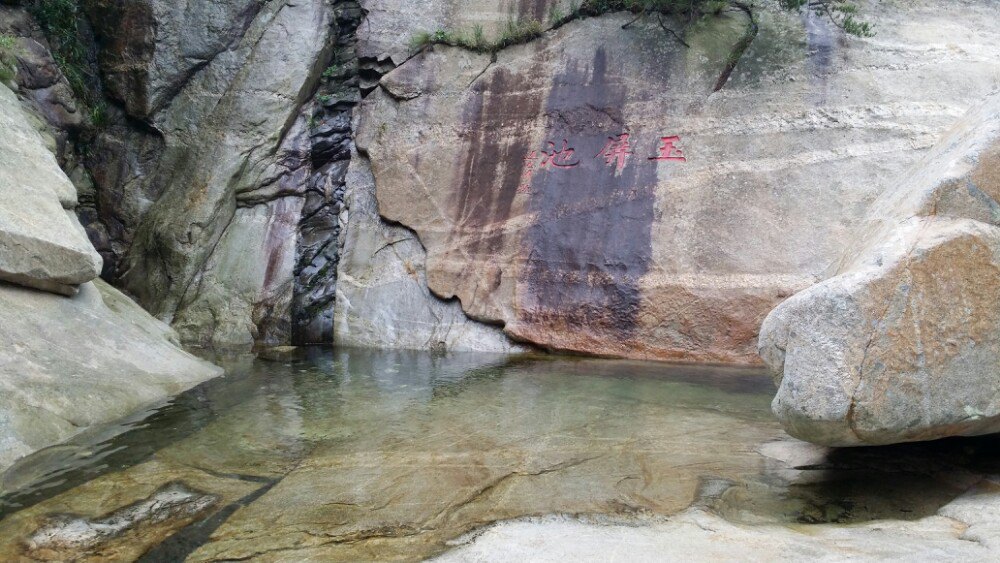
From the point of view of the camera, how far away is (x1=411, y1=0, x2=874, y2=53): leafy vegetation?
315 inches

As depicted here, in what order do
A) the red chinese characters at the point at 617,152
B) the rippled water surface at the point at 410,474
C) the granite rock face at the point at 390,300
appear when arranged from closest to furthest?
the rippled water surface at the point at 410,474 → the red chinese characters at the point at 617,152 → the granite rock face at the point at 390,300

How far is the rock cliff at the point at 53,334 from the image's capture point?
3777 millimetres

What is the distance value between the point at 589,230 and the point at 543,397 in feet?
10.2

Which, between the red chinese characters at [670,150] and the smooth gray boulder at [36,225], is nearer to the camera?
the smooth gray boulder at [36,225]

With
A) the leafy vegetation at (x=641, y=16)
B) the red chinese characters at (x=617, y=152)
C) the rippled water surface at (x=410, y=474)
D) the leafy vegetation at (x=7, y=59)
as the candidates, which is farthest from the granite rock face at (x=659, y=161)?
the leafy vegetation at (x=7, y=59)

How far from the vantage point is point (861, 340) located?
2.76 meters

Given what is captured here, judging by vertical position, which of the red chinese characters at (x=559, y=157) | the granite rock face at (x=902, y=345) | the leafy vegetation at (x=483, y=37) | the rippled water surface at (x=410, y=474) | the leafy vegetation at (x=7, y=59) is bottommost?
the rippled water surface at (x=410, y=474)

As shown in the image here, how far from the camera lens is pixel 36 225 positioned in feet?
15.4

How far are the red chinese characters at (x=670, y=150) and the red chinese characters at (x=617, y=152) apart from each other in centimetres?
32

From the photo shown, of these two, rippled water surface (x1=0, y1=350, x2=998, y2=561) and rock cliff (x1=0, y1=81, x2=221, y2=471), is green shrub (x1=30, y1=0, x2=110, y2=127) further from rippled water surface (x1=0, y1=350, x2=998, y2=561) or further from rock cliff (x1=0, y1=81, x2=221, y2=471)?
rippled water surface (x1=0, y1=350, x2=998, y2=561)

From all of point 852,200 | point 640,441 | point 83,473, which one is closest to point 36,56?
point 83,473

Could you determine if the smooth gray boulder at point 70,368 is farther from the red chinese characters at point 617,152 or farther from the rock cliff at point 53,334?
the red chinese characters at point 617,152

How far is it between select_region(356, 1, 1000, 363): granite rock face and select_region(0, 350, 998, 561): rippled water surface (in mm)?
2335

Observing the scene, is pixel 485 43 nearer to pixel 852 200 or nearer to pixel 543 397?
pixel 852 200
